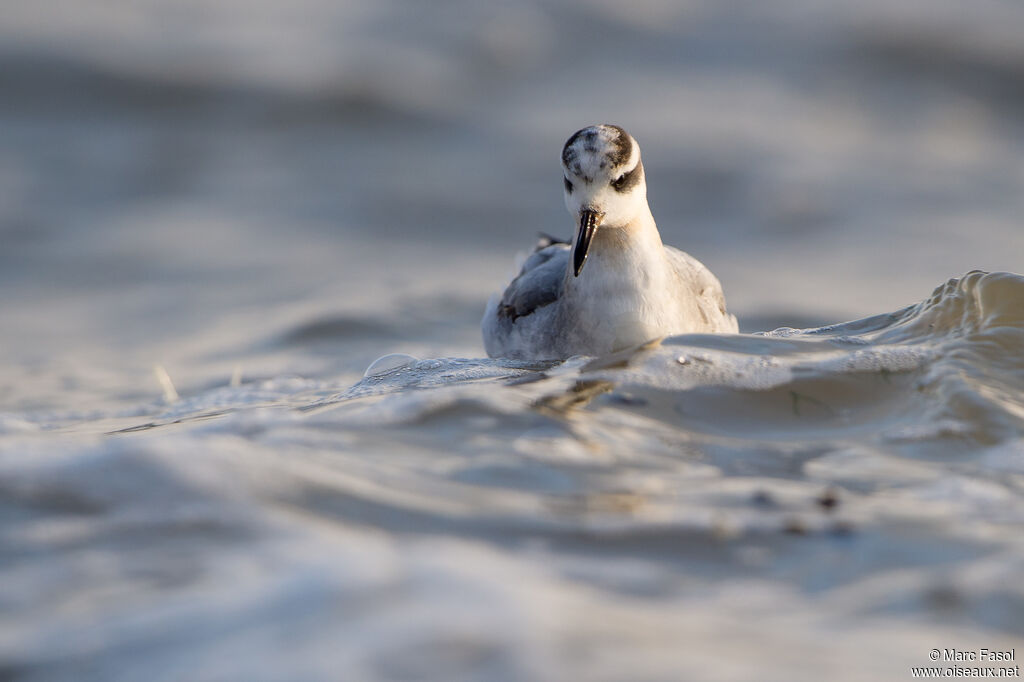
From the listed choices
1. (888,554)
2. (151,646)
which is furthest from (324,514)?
(888,554)

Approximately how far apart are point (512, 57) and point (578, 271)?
6.72m

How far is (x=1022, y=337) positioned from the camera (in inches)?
155

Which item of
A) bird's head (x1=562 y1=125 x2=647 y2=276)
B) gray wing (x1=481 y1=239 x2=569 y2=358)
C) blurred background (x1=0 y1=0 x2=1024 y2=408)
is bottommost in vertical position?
gray wing (x1=481 y1=239 x2=569 y2=358)

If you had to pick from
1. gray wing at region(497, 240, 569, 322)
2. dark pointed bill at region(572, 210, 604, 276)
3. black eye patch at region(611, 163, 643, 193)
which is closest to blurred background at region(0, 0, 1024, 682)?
dark pointed bill at region(572, 210, 604, 276)

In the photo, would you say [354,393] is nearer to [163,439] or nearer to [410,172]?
[163,439]

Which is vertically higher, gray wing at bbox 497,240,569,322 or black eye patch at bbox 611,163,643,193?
black eye patch at bbox 611,163,643,193

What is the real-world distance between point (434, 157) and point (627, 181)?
5290 mm

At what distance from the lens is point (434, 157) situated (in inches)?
391

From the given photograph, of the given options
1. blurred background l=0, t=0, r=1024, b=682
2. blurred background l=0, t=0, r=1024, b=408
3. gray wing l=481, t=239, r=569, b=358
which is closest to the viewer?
blurred background l=0, t=0, r=1024, b=682

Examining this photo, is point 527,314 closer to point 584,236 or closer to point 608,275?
point 608,275

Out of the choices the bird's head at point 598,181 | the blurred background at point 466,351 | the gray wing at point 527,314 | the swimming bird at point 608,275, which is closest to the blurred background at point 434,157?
the blurred background at point 466,351

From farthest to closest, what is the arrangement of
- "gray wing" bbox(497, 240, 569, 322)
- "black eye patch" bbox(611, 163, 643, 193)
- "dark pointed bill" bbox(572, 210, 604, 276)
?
"gray wing" bbox(497, 240, 569, 322) < "black eye patch" bbox(611, 163, 643, 193) < "dark pointed bill" bbox(572, 210, 604, 276)

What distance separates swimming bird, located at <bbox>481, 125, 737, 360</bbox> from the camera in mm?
4734

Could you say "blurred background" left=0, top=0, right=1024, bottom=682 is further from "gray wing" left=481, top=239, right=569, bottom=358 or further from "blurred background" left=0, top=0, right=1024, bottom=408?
"gray wing" left=481, top=239, right=569, bottom=358
